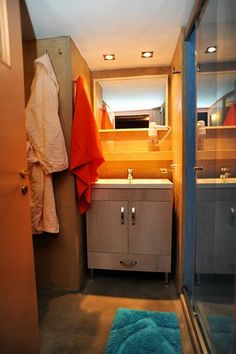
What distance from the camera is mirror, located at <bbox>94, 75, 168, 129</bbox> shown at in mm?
2234

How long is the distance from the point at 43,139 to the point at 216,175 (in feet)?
3.83

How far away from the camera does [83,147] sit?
5.64ft

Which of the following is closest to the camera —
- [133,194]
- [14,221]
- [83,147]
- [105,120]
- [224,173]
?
[14,221]

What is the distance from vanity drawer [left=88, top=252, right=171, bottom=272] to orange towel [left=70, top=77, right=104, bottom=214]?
553 mm

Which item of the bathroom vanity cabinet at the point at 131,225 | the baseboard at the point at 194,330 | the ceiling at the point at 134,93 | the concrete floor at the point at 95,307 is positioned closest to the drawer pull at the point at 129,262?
the bathroom vanity cabinet at the point at 131,225

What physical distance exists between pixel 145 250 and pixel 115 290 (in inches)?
16.2

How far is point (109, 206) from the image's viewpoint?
76.0 inches

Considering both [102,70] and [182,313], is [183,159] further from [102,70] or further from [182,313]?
[102,70]

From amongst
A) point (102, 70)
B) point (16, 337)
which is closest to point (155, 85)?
point (102, 70)

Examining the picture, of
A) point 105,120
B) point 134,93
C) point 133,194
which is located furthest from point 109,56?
point 133,194

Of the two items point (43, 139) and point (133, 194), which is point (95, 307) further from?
point (43, 139)

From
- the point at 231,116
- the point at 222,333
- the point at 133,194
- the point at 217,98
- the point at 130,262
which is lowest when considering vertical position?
the point at 130,262

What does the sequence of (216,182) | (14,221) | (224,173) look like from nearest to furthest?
(14,221) → (224,173) → (216,182)

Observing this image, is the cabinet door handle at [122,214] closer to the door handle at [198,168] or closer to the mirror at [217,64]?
the door handle at [198,168]
